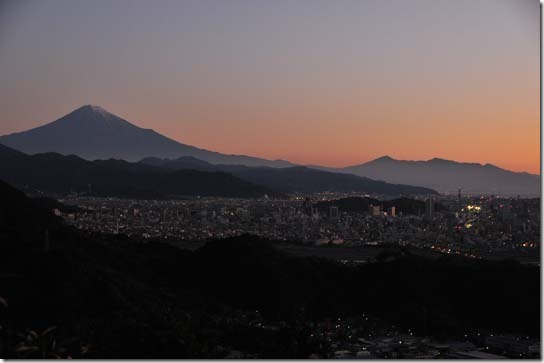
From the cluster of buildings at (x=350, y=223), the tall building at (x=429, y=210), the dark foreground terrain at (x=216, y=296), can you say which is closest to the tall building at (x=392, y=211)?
the cluster of buildings at (x=350, y=223)

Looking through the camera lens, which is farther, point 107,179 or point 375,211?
point 107,179

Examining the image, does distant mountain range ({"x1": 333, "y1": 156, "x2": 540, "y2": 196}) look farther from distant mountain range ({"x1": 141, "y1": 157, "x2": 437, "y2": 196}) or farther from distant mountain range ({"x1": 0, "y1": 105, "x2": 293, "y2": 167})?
distant mountain range ({"x1": 0, "y1": 105, "x2": 293, "y2": 167})

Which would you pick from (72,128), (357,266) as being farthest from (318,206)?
(72,128)

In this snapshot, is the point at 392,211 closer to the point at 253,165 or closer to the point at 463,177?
the point at 463,177

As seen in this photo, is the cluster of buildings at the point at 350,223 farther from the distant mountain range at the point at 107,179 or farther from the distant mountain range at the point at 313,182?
the distant mountain range at the point at 313,182

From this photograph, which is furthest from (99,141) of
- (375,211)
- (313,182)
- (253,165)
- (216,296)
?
(216,296)

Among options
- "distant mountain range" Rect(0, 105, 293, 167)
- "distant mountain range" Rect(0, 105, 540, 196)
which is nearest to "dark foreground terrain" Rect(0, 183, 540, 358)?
"distant mountain range" Rect(0, 105, 540, 196)

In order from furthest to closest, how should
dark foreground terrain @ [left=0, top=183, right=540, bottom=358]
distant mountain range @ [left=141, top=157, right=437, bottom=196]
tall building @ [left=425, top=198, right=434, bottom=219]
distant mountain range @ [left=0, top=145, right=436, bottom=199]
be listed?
distant mountain range @ [left=141, top=157, right=437, bottom=196]
distant mountain range @ [left=0, top=145, right=436, bottom=199]
tall building @ [left=425, top=198, right=434, bottom=219]
dark foreground terrain @ [left=0, top=183, right=540, bottom=358]
